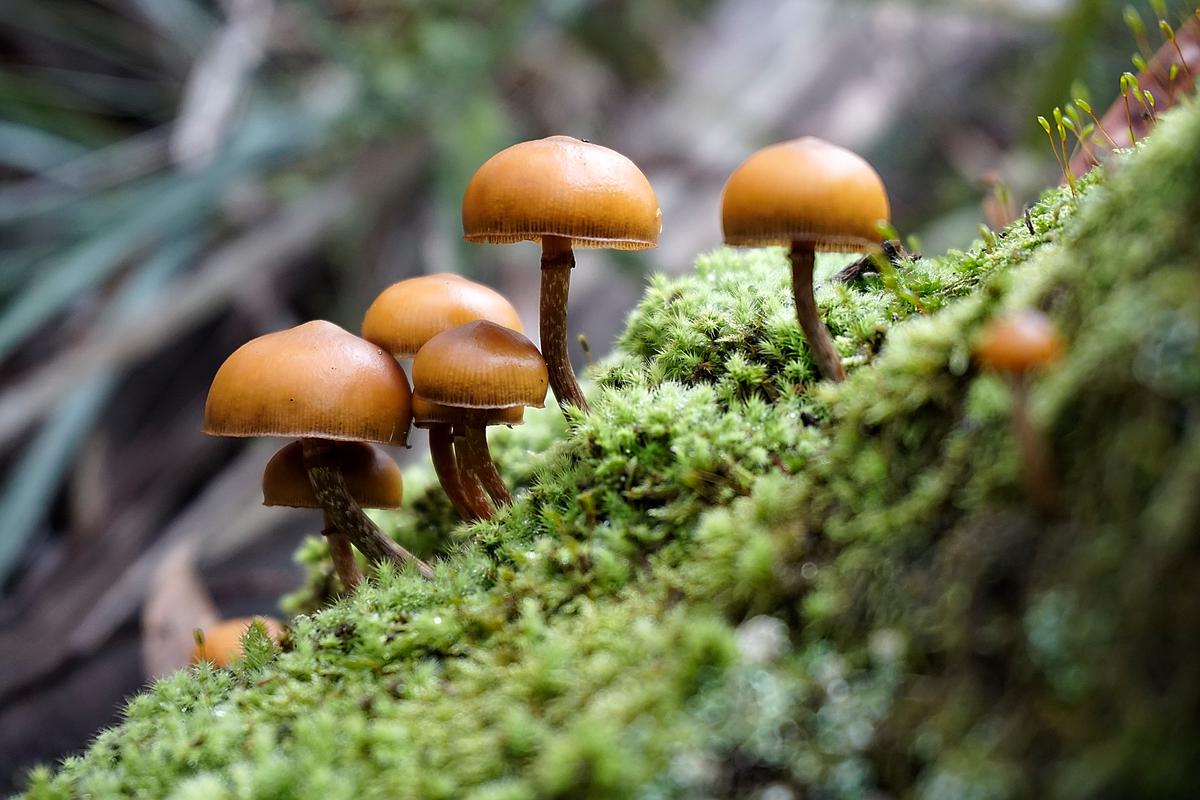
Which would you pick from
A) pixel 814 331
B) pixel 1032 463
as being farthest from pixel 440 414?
pixel 1032 463

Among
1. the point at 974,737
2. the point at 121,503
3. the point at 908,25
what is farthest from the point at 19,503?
the point at 908,25

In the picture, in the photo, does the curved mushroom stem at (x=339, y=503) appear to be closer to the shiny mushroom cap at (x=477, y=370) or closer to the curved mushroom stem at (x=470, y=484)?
the curved mushroom stem at (x=470, y=484)

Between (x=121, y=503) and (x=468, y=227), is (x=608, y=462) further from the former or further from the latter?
(x=121, y=503)

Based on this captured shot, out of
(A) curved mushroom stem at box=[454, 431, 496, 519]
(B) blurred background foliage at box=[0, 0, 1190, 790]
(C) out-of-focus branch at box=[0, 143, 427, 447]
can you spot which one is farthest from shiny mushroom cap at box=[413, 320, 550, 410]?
(C) out-of-focus branch at box=[0, 143, 427, 447]

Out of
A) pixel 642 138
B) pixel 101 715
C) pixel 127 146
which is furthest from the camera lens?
pixel 642 138

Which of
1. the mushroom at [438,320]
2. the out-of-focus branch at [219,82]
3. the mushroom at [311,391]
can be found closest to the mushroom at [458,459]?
the mushroom at [438,320]

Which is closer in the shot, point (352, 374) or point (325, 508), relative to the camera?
point (352, 374)

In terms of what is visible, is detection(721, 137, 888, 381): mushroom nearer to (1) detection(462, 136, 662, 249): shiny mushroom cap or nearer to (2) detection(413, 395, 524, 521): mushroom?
(1) detection(462, 136, 662, 249): shiny mushroom cap
